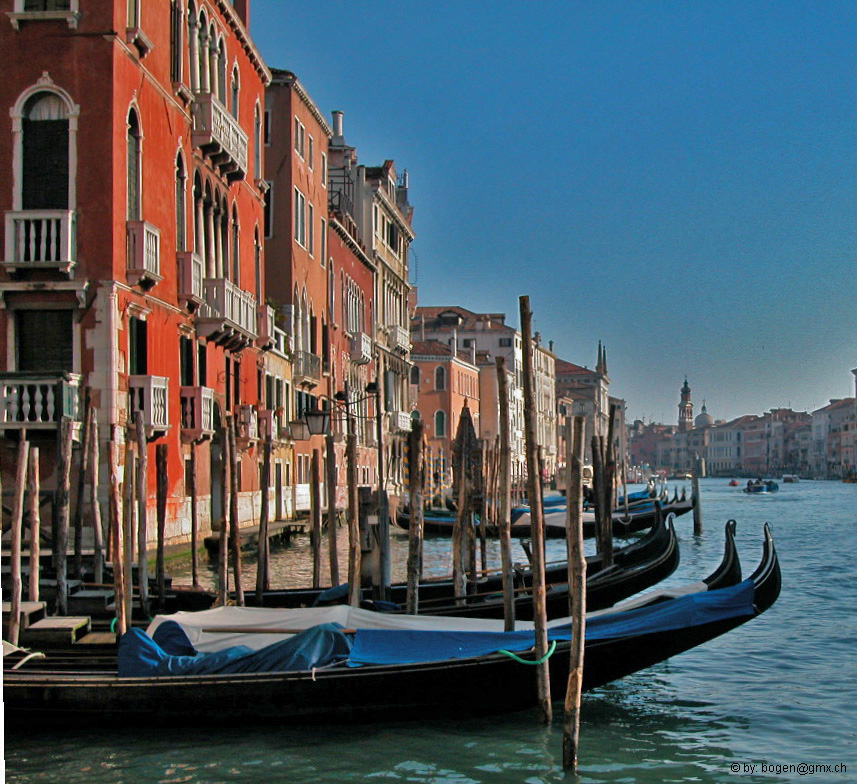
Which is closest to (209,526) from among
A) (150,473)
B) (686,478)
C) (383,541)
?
(150,473)

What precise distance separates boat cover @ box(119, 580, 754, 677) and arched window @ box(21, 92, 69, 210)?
5517 millimetres

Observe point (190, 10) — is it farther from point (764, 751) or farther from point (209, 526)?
point (764, 751)

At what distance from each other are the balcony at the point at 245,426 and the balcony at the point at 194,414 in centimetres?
237

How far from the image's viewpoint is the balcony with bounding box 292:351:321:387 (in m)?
19.3

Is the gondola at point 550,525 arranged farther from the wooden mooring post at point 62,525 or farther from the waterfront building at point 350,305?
the wooden mooring post at point 62,525

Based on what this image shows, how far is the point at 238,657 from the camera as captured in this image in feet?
19.4

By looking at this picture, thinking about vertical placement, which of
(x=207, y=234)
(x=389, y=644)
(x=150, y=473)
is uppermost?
(x=207, y=234)

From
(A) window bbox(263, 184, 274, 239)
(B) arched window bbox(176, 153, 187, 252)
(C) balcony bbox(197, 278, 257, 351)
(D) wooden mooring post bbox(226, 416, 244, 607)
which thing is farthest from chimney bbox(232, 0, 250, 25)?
(D) wooden mooring post bbox(226, 416, 244, 607)

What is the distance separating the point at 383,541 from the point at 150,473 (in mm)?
4103

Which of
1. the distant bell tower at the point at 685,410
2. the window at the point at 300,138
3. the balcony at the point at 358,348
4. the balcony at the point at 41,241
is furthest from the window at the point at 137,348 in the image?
the distant bell tower at the point at 685,410

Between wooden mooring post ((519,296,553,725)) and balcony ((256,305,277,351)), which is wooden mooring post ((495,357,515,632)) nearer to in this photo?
wooden mooring post ((519,296,553,725))

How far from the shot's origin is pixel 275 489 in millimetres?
18250

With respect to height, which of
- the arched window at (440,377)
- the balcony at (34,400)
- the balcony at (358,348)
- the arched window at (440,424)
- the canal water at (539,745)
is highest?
the arched window at (440,377)

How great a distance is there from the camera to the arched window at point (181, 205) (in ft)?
42.2
